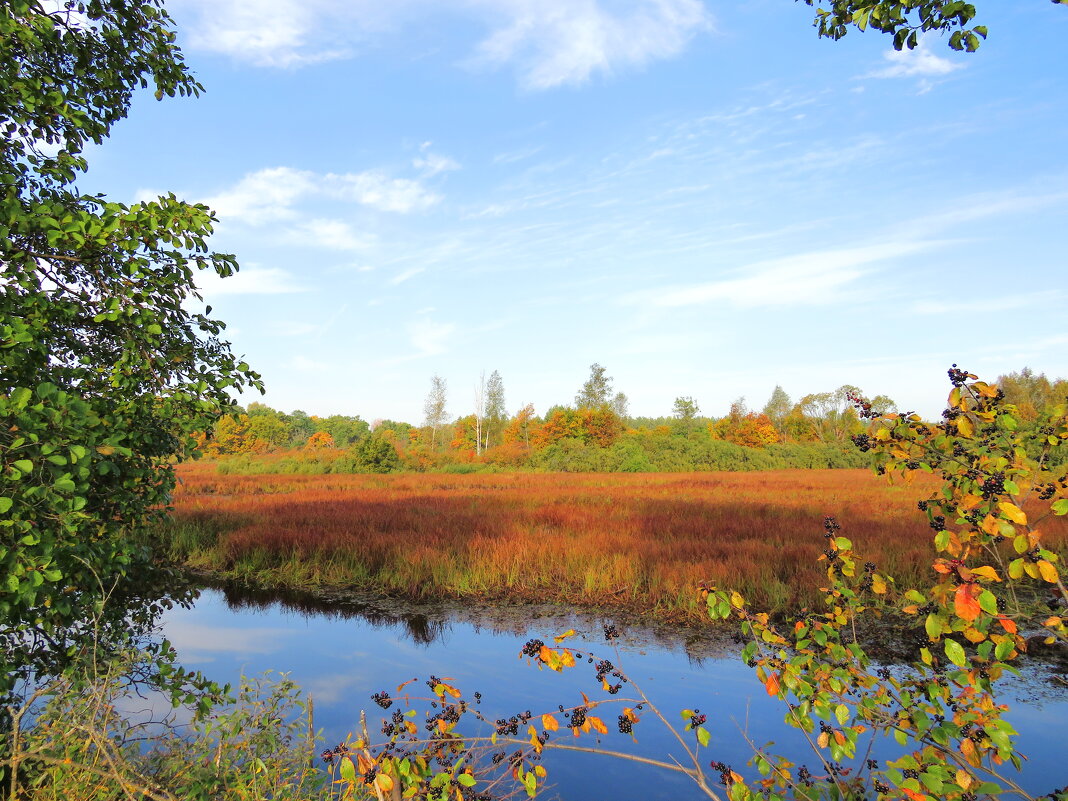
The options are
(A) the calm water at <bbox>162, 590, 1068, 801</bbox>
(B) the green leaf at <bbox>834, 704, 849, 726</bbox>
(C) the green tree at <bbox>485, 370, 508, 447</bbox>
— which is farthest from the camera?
(C) the green tree at <bbox>485, 370, 508, 447</bbox>

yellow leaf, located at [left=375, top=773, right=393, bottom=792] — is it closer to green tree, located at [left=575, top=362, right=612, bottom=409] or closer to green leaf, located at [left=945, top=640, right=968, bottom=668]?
green leaf, located at [left=945, top=640, right=968, bottom=668]

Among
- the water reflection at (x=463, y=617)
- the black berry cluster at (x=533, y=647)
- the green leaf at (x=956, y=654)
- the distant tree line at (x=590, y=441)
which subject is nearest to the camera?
the green leaf at (x=956, y=654)

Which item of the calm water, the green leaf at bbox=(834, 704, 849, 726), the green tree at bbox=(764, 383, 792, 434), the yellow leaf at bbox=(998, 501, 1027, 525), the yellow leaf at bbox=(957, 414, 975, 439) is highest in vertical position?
the green tree at bbox=(764, 383, 792, 434)

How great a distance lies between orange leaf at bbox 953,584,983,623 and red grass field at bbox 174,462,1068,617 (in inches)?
250

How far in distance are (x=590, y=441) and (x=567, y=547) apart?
38.3 meters

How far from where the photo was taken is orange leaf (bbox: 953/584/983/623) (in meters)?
1.71

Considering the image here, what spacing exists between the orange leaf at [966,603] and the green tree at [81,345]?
147 inches

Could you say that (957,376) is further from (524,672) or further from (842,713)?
(524,672)

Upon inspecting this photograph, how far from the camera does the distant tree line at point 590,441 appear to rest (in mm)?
38625

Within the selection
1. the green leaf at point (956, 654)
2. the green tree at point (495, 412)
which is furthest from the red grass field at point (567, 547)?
the green tree at point (495, 412)

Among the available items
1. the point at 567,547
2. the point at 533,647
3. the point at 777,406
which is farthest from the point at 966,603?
the point at 777,406

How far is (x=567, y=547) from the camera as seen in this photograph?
33.0 ft

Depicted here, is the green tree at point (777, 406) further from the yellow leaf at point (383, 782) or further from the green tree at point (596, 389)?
the yellow leaf at point (383, 782)

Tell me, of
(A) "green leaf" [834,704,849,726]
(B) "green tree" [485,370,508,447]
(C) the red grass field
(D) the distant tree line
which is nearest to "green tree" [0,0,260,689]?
(A) "green leaf" [834,704,849,726]
